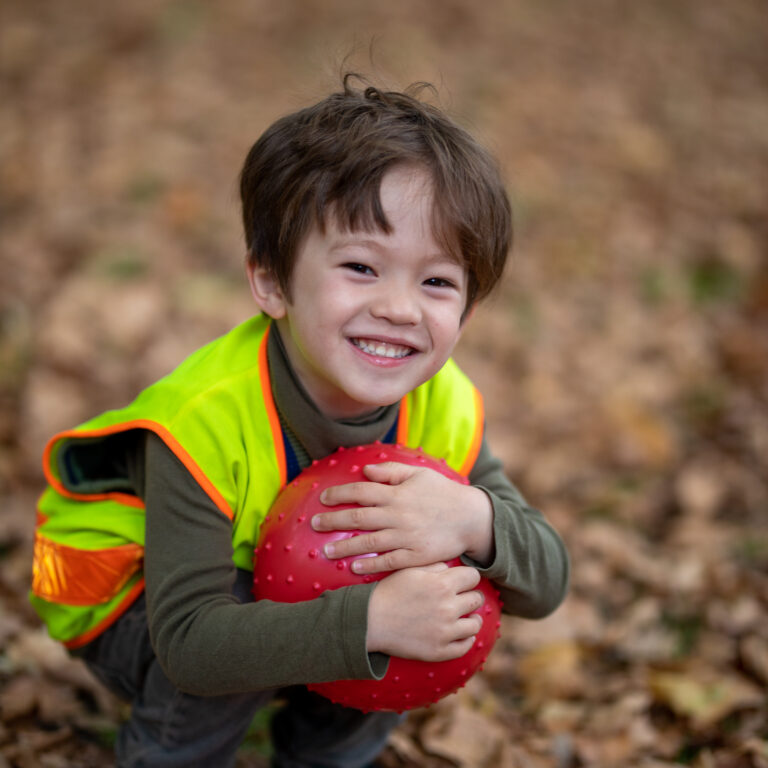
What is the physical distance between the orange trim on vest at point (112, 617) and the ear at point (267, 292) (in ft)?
2.38

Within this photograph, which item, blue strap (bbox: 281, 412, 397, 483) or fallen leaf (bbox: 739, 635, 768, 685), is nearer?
blue strap (bbox: 281, 412, 397, 483)

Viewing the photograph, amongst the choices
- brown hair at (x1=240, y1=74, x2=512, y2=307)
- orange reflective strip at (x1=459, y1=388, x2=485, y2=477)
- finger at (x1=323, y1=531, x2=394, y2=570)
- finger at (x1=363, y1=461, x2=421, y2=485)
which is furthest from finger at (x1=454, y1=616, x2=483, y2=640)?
brown hair at (x1=240, y1=74, x2=512, y2=307)

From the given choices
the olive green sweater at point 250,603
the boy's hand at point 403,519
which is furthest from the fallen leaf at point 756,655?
the boy's hand at point 403,519

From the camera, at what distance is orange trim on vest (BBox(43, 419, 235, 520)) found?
1902mm

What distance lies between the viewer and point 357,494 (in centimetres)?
190

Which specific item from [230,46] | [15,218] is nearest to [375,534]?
[15,218]

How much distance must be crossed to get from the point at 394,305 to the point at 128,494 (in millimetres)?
828

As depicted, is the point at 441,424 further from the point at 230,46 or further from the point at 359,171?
the point at 230,46

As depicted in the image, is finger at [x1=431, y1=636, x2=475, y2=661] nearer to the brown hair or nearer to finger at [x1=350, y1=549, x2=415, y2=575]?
finger at [x1=350, y1=549, x2=415, y2=575]

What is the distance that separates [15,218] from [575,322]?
338 centimetres

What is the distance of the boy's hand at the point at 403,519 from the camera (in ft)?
6.09

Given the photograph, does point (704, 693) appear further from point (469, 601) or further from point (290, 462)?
point (290, 462)

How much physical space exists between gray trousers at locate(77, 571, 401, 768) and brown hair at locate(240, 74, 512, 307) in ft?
2.82

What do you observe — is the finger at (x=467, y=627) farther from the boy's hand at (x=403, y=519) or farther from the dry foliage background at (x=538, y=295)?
the dry foliage background at (x=538, y=295)
